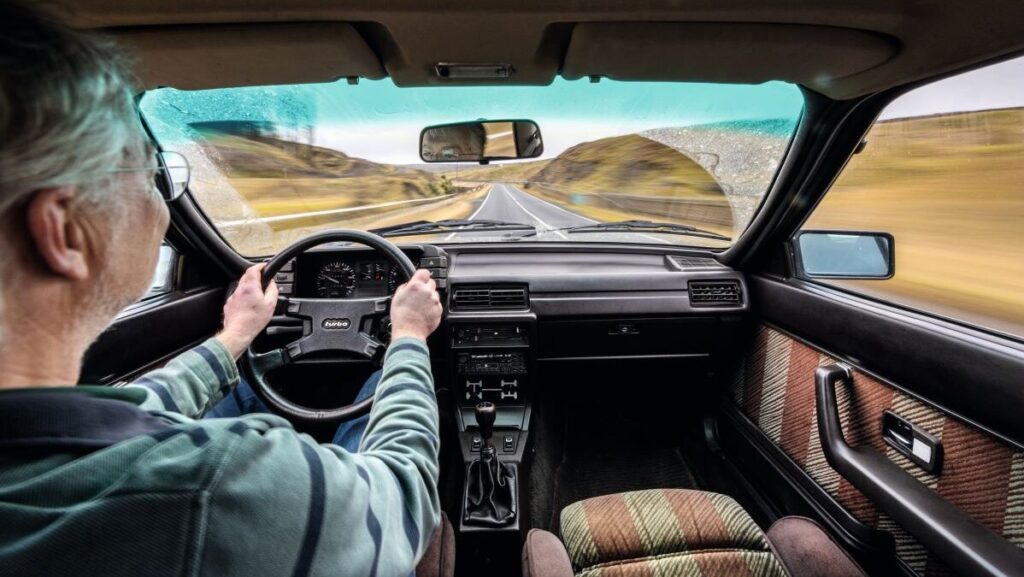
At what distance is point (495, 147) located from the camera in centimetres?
293

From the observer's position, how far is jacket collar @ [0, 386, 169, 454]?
699 millimetres

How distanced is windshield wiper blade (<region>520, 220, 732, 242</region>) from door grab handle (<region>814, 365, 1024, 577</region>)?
1.34m

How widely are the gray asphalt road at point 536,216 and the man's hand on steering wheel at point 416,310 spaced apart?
167 cm

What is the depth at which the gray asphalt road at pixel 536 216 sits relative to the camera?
11.8ft

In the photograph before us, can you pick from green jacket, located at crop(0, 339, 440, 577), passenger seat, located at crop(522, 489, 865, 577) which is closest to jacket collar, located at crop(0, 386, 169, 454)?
green jacket, located at crop(0, 339, 440, 577)

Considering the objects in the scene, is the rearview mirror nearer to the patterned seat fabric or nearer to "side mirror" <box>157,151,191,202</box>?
"side mirror" <box>157,151,191,202</box>

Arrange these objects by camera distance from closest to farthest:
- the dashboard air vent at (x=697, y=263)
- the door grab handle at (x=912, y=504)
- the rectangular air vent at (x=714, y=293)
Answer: the door grab handle at (x=912, y=504)
the rectangular air vent at (x=714, y=293)
the dashboard air vent at (x=697, y=263)

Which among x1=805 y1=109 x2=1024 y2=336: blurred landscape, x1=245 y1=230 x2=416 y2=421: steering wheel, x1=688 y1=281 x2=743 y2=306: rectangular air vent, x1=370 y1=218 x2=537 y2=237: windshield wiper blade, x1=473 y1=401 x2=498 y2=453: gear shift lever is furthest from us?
x1=370 y1=218 x2=537 y2=237: windshield wiper blade

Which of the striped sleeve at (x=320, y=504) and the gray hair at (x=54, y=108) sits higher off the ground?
the gray hair at (x=54, y=108)

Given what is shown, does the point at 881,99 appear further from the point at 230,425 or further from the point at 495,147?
the point at 230,425

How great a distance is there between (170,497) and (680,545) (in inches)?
64.5

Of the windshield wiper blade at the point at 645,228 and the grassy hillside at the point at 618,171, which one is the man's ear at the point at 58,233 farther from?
the windshield wiper blade at the point at 645,228

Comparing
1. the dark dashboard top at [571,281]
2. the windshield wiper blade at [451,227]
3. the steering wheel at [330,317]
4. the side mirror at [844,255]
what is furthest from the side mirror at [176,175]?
the side mirror at [844,255]

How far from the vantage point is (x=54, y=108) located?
2.56 feet
